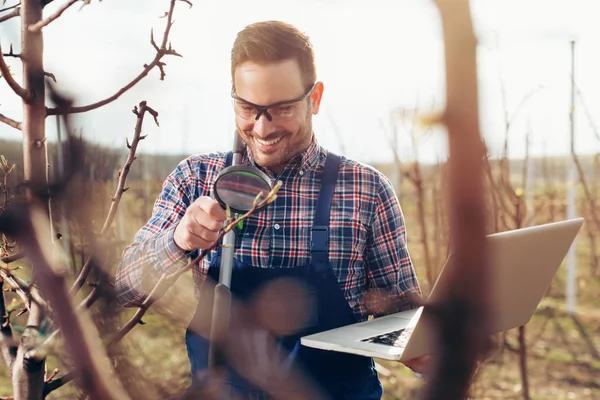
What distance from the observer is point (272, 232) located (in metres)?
2.04

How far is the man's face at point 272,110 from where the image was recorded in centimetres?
187

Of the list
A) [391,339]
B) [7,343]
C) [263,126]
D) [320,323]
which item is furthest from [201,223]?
[320,323]

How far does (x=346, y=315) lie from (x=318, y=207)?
34 centimetres

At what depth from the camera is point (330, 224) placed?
2.03 m

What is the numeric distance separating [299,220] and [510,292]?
0.95m

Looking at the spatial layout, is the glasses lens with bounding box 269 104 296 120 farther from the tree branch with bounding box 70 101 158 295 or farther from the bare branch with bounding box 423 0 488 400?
the bare branch with bounding box 423 0 488 400

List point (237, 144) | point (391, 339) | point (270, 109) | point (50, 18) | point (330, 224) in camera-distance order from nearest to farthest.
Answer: point (50, 18) → point (391, 339) → point (237, 144) → point (270, 109) → point (330, 224)

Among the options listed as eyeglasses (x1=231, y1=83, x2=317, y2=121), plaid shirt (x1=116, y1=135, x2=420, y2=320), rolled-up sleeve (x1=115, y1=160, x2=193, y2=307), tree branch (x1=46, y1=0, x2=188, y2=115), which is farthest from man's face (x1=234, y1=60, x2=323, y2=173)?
tree branch (x1=46, y1=0, x2=188, y2=115)

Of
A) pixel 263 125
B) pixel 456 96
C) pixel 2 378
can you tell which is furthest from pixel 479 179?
pixel 2 378

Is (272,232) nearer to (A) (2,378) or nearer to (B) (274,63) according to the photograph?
(B) (274,63)

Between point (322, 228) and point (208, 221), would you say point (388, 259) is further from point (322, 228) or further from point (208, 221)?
point (208, 221)

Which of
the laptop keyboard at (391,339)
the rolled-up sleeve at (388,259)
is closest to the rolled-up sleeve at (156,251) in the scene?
the laptop keyboard at (391,339)

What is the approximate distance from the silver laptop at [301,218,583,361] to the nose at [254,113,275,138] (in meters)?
0.62

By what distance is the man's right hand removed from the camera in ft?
3.85
